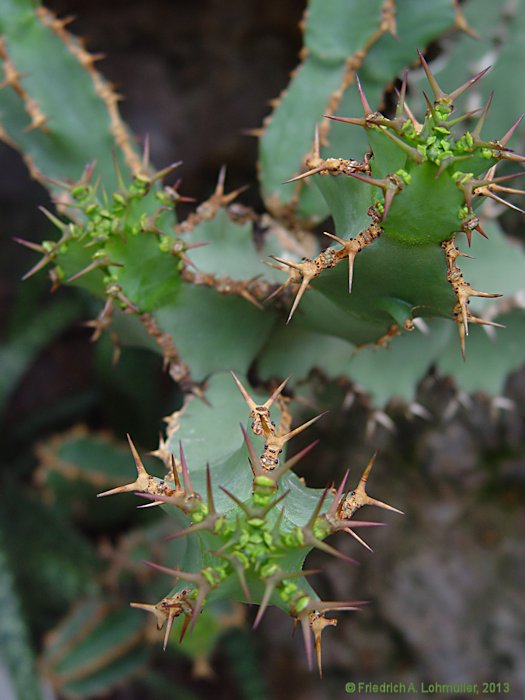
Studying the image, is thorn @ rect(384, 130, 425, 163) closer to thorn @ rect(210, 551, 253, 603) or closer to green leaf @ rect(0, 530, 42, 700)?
thorn @ rect(210, 551, 253, 603)

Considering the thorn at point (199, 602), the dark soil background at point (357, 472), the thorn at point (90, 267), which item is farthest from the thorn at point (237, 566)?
the dark soil background at point (357, 472)

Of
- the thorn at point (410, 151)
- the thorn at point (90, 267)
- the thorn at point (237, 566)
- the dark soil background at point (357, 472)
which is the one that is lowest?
the dark soil background at point (357, 472)

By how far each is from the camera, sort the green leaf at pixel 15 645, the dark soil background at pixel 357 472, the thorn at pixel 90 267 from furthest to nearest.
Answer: the dark soil background at pixel 357 472 < the green leaf at pixel 15 645 < the thorn at pixel 90 267

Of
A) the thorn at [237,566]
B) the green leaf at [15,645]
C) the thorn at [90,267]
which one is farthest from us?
the green leaf at [15,645]

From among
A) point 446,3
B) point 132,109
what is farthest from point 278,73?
point 446,3

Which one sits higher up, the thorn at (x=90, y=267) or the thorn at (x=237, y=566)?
the thorn at (x=90, y=267)

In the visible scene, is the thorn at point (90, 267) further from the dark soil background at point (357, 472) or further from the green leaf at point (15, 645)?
the green leaf at point (15, 645)

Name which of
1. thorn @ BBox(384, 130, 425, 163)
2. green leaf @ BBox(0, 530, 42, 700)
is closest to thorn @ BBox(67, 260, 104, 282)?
thorn @ BBox(384, 130, 425, 163)

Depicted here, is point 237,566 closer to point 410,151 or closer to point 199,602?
point 199,602

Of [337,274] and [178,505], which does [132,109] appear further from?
[178,505]

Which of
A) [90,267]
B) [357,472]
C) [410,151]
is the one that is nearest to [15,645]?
[357,472]

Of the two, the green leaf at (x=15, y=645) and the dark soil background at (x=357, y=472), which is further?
the dark soil background at (x=357, y=472)
